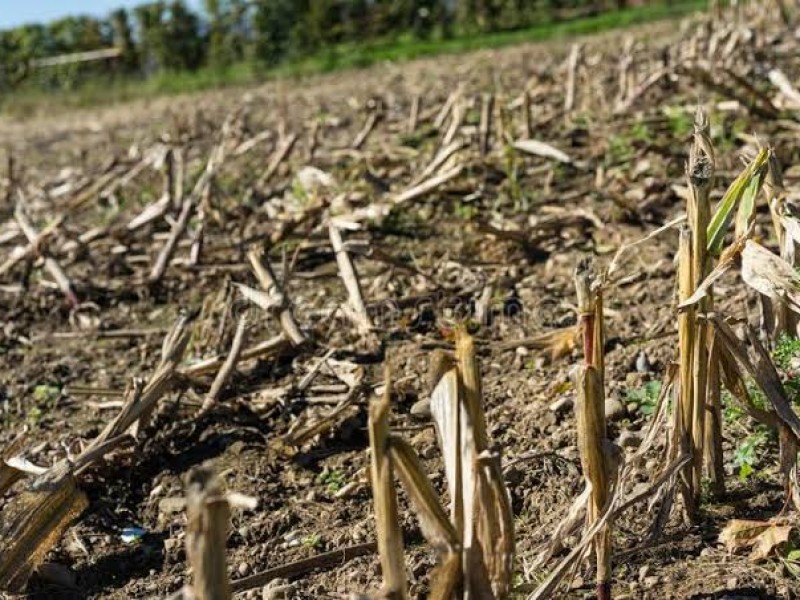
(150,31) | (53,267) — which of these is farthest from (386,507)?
(150,31)

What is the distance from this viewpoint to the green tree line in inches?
930

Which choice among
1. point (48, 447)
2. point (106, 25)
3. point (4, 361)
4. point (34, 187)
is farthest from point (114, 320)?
point (106, 25)

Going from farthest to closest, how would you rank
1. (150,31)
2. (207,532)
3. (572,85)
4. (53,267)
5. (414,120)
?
(150,31) → (414,120) → (572,85) → (53,267) → (207,532)

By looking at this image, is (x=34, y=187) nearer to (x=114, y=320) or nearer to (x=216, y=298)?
Result: (x=114, y=320)

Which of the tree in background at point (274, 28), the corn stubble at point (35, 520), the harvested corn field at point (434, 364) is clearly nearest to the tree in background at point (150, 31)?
the tree in background at point (274, 28)

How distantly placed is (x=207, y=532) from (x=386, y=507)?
1.14 ft

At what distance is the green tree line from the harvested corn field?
16608 mm

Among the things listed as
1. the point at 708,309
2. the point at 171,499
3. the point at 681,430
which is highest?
the point at 708,309

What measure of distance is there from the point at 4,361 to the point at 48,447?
1.14 metres

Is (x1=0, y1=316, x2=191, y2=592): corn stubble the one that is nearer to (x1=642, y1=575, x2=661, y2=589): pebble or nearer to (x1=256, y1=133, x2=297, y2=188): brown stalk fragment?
(x1=642, y1=575, x2=661, y2=589): pebble

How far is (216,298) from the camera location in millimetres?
4418

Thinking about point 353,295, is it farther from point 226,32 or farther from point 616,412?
point 226,32

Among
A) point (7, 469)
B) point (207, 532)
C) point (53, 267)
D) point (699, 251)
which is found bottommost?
point (53, 267)

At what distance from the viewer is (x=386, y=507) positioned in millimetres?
1799
